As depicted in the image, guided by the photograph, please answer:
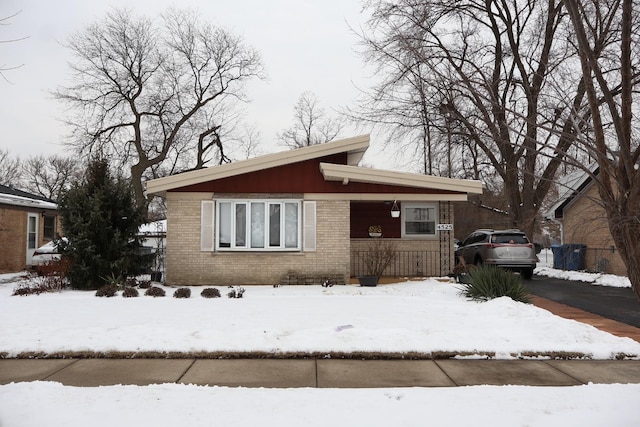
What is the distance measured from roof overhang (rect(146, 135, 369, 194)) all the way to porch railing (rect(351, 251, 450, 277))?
3940mm

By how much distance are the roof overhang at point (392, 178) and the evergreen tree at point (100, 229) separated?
6.09 m

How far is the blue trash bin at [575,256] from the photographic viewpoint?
69.6 feet

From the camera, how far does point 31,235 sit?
22.6 meters

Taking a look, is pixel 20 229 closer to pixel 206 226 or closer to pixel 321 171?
pixel 206 226

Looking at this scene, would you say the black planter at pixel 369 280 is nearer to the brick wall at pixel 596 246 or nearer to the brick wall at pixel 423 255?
the brick wall at pixel 423 255

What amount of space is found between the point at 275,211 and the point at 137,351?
8181 millimetres

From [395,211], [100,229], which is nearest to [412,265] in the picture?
[395,211]

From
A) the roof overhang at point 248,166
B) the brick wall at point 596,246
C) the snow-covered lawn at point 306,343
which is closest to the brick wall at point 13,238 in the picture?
the snow-covered lawn at point 306,343

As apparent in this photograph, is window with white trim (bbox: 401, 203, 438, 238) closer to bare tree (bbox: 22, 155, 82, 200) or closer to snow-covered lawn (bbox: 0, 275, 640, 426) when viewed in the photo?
snow-covered lawn (bbox: 0, 275, 640, 426)

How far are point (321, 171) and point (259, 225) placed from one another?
8.08 ft

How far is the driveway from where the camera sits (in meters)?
11.0

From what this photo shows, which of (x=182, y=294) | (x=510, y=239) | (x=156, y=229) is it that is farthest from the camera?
(x=156, y=229)

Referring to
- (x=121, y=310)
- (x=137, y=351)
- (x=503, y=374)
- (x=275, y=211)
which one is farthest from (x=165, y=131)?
(x=503, y=374)

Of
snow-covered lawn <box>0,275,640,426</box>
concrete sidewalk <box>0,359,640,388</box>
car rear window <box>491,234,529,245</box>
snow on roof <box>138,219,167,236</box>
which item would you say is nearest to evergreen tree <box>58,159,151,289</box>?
snow-covered lawn <box>0,275,640,426</box>
